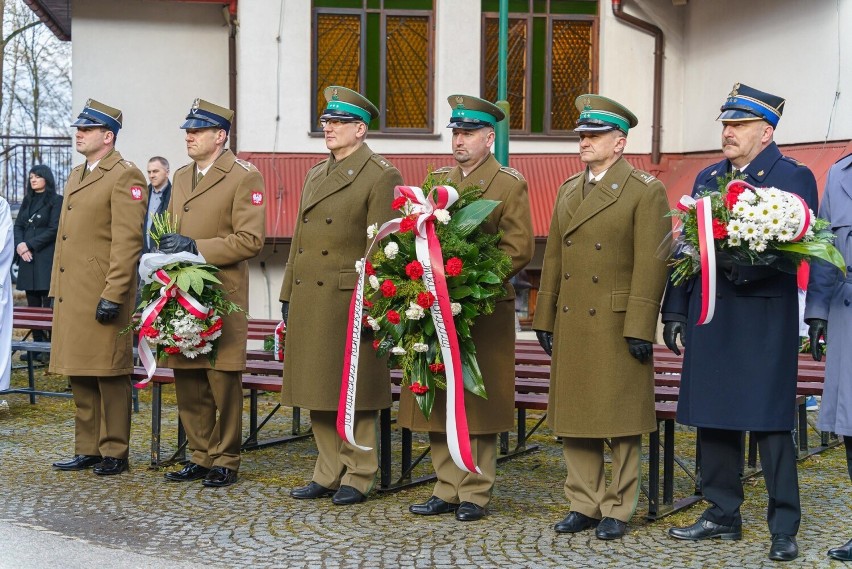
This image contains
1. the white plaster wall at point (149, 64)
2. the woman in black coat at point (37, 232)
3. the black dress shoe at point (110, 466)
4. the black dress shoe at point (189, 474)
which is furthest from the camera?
the white plaster wall at point (149, 64)

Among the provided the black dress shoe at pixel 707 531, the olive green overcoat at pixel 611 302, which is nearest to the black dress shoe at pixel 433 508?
the olive green overcoat at pixel 611 302

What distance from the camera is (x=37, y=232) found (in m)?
13.2

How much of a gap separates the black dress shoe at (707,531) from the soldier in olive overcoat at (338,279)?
1.84 m

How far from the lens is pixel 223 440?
759 centimetres

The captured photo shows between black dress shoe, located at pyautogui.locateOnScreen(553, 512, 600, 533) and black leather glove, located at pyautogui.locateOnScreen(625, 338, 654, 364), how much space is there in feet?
2.92

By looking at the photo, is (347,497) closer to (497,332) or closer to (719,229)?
(497,332)

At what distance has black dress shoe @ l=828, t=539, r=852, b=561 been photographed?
5.87 meters

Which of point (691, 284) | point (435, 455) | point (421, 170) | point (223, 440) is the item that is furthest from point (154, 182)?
point (691, 284)

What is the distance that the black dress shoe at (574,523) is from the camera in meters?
6.38

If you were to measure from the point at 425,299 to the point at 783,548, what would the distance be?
2.09m

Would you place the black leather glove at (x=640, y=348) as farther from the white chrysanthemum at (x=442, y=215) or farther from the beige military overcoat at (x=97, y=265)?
the beige military overcoat at (x=97, y=265)

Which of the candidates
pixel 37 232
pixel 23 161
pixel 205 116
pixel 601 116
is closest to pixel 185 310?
pixel 205 116

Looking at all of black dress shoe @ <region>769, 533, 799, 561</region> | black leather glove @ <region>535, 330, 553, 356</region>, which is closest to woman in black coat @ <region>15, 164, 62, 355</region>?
black leather glove @ <region>535, 330, 553, 356</region>

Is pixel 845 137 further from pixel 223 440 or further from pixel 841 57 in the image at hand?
pixel 223 440
